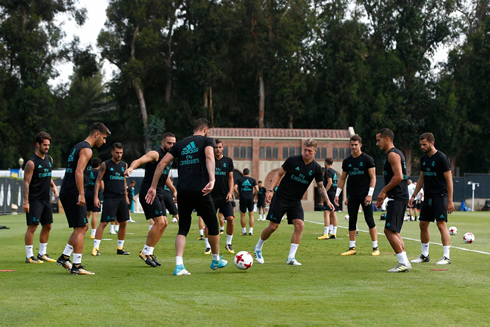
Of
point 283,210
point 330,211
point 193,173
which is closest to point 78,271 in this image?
point 193,173

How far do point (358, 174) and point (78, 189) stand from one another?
623cm

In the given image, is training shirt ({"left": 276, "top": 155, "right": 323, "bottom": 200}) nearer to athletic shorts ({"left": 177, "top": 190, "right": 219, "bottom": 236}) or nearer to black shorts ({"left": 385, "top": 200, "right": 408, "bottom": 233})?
black shorts ({"left": 385, "top": 200, "right": 408, "bottom": 233})

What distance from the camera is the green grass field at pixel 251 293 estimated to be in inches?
241

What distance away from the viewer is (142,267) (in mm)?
10828

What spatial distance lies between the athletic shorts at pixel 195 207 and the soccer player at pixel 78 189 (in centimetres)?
148

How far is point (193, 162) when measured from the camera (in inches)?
372

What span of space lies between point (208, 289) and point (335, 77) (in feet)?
201

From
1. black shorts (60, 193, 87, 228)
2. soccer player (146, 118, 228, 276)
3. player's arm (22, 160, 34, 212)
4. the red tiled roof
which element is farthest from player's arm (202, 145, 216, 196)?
the red tiled roof

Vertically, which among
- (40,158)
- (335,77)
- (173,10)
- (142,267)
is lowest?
(142,267)

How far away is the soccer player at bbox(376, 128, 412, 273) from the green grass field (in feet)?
1.18

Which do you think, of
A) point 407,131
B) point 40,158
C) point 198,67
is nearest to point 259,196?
point 40,158

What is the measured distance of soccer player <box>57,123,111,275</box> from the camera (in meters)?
9.60

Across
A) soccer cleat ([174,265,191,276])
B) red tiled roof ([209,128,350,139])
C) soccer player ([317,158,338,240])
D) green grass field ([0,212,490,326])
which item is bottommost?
green grass field ([0,212,490,326])

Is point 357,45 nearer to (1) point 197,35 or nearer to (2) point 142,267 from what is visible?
(1) point 197,35
